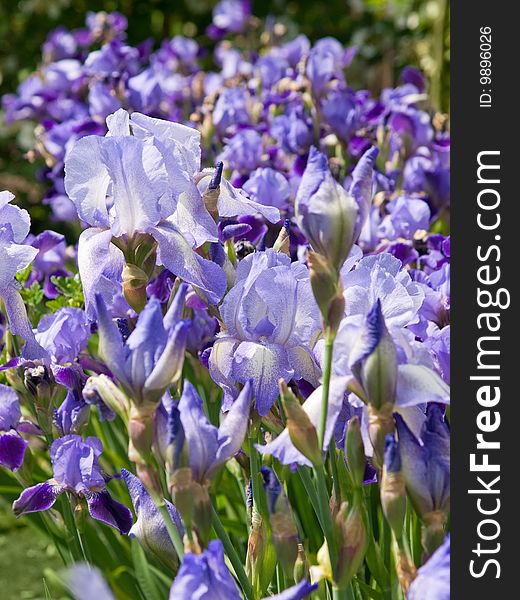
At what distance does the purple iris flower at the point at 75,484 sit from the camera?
1052 millimetres

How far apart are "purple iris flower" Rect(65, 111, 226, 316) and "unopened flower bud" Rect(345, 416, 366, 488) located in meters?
0.20

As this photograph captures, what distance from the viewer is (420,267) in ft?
4.63

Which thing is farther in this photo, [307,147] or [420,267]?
[307,147]

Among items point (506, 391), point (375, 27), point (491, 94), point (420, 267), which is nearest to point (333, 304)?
point (506, 391)

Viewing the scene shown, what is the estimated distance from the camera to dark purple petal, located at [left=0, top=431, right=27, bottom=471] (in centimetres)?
108

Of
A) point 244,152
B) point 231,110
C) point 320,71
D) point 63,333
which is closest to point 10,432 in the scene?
point 63,333

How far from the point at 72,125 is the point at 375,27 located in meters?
2.17

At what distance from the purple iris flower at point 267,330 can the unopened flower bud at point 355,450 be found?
10 centimetres

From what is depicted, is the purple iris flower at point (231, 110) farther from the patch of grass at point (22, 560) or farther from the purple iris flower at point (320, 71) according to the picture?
the patch of grass at point (22, 560)

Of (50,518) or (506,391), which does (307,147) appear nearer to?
(50,518)

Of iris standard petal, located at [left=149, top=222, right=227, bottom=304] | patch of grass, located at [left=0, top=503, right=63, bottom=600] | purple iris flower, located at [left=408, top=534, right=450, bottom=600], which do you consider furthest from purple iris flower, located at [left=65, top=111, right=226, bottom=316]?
patch of grass, located at [left=0, top=503, right=63, bottom=600]

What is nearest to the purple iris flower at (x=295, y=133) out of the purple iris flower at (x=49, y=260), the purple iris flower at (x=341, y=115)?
the purple iris flower at (x=341, y=115)

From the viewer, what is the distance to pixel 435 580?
0.66 meters

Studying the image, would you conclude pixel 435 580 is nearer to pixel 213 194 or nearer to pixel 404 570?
pixel 404 570
